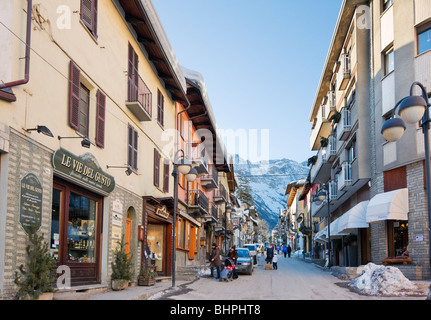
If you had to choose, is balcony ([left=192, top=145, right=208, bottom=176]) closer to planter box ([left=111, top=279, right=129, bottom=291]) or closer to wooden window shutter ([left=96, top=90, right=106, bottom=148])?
planter box ([left=111, top=279, right=129, bottom=291])

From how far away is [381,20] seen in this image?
81.4 ft

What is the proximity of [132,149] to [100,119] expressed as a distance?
3600mm

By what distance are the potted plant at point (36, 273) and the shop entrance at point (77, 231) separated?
1829mm

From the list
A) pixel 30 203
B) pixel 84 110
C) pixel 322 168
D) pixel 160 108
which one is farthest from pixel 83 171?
pixel 322 168

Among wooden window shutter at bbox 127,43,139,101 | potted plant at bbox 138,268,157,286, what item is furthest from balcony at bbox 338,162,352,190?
wooden window shutter at bbox 127,43,139,101

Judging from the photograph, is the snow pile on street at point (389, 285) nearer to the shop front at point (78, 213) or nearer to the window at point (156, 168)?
the shop front at point (78, 213)

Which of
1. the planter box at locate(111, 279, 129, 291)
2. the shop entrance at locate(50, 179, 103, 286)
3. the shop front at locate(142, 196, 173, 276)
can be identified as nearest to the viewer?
the shop entrance at locate(50, 179, 103, 286)

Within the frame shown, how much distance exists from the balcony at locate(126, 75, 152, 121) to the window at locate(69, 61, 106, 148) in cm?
253

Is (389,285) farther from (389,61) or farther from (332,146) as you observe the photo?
(332,146)

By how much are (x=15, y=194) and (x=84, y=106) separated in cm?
505

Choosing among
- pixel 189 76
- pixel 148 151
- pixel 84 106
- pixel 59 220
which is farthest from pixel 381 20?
pixel 59 220

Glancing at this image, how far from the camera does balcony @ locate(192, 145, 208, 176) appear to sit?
32.4 metres

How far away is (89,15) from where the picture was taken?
14.8m
